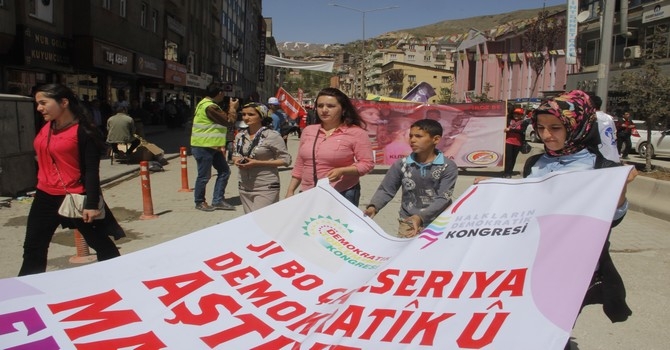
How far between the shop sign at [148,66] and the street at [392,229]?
16469 millimetres

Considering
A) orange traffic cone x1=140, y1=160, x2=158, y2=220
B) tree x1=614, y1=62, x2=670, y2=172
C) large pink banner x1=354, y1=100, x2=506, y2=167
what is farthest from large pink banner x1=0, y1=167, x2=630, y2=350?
large pink banner x1=354, y1=100, x2=506, y2=167

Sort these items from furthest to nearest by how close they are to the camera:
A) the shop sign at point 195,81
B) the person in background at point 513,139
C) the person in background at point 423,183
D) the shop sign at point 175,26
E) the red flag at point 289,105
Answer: the shop sign at point 195,81
the shop sign at point 175,26
the red flag at point 289,105
the person in background at point 513,139
the person in background at point 423,183

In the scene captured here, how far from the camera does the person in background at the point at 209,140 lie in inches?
340

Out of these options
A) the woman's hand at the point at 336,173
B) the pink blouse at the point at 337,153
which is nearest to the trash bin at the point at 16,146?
the pink blouse at the point at 337,153

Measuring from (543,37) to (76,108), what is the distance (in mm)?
51616

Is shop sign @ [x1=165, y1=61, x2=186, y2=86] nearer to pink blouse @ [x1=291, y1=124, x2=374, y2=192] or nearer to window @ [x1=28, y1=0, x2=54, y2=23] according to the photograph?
window @ [x1=28, y1=0, x2=54, y2=23]

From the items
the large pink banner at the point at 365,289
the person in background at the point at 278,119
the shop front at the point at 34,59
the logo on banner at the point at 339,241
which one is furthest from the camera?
the shop front at the point at 34,59

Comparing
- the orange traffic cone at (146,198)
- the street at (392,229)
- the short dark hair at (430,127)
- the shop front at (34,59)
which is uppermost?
the shop front at (34,59)

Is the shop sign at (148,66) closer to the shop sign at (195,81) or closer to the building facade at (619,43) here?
the shop sign at (195,81)

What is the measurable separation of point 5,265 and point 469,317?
5316mm

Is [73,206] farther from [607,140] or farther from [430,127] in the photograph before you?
[607,140]

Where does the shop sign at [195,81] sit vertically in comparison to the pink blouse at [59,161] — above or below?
above

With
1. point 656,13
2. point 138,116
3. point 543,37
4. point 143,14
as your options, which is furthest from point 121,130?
point 543,37

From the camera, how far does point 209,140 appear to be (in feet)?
28.5
